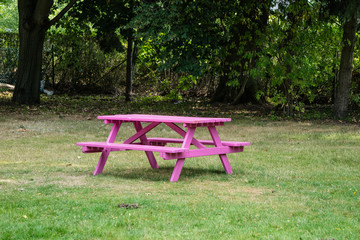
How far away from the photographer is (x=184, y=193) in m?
6.42

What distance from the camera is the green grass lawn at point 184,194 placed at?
15.8ft

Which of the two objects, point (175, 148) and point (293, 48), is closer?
point (175, 148)

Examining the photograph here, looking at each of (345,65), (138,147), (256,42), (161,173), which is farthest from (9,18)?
(138,147)

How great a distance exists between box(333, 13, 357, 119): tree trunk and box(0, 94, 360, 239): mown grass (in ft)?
18.4

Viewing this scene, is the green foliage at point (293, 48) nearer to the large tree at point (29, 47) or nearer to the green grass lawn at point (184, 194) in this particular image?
the green grass lawn at point (184, 194)

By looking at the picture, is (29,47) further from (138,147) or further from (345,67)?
(138,147)

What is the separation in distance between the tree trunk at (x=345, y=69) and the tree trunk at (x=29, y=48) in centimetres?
1032

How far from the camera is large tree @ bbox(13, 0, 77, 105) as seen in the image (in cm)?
1975

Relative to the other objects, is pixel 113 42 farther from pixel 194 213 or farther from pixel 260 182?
pixel 194 213

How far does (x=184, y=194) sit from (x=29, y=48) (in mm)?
14914

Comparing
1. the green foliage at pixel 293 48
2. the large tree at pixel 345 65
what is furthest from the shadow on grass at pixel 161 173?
the large tree at pixel 345 65

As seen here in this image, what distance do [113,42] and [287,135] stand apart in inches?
542

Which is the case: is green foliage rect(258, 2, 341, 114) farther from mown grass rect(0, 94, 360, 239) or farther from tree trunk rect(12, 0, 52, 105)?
tree trunk rect(12, 0, 52, 105)

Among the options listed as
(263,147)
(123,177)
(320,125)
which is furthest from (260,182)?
(320,125)
